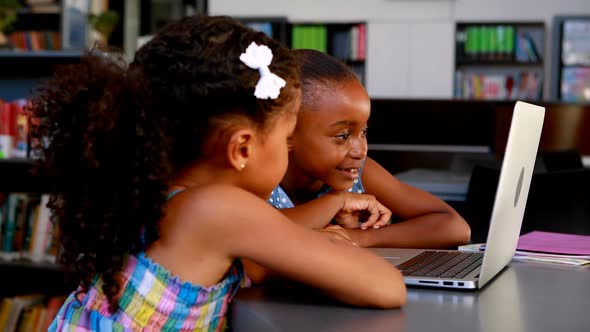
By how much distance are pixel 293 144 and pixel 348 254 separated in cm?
49

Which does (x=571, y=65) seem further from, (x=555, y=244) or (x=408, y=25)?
A: (x=555, y=244)

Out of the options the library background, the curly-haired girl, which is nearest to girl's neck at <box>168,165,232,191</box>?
the curly-haired girl

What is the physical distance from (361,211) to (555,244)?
348 millimetres

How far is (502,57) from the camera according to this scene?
6648 millimetres

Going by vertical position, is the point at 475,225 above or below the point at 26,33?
below

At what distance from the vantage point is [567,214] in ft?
7.32

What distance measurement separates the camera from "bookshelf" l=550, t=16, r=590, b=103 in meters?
6.47

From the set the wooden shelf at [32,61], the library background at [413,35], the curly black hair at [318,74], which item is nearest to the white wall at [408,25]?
the library background at [413,35]

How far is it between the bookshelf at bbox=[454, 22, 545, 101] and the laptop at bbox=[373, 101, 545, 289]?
567 cm

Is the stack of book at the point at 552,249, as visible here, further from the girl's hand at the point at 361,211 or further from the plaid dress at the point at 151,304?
the plaid dress at the point at 151,304

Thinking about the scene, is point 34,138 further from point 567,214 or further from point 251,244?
point 567,214

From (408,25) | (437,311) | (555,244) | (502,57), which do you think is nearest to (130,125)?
(437,311)

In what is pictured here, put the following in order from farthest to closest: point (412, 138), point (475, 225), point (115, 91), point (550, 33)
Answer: point (550, 33)
point (412, 138)
point (475, 225)
point (115, 91)

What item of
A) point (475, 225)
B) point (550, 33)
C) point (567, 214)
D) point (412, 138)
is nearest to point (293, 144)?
point (475, 225)
